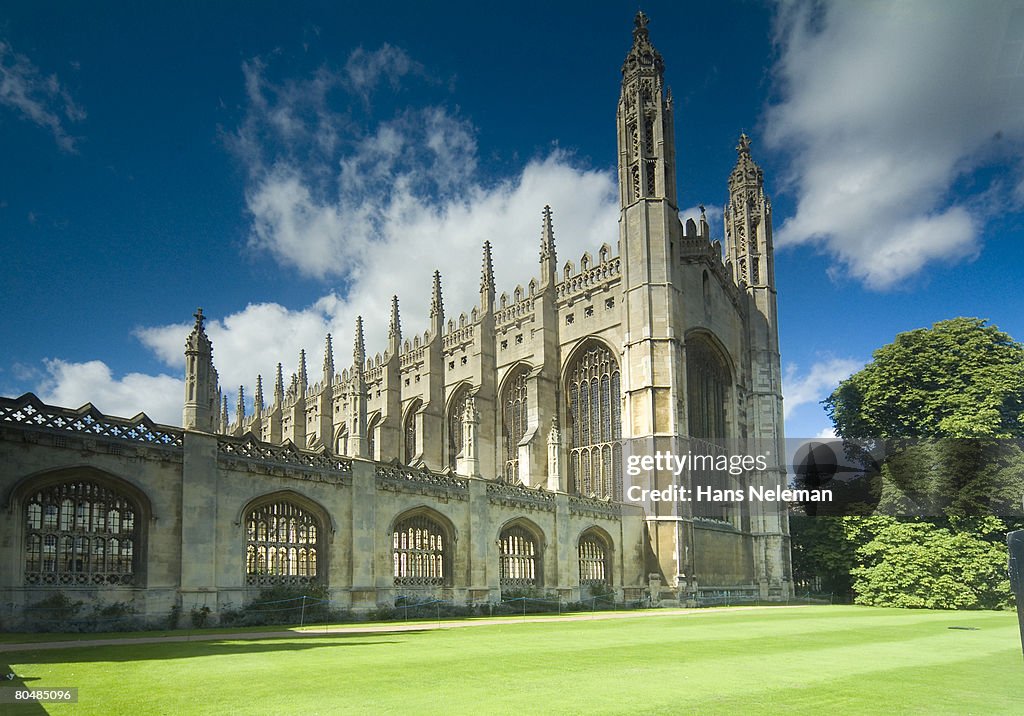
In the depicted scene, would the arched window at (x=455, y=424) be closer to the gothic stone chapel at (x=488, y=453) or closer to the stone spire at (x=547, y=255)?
the gothic stone chapel at (x=488, y=453)

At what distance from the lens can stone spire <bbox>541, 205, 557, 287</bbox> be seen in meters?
46.4

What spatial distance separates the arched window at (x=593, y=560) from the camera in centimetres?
3409

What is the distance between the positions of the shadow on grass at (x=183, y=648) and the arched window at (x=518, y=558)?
43.1ft

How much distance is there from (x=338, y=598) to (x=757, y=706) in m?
16.2

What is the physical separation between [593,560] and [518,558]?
5.92 metres

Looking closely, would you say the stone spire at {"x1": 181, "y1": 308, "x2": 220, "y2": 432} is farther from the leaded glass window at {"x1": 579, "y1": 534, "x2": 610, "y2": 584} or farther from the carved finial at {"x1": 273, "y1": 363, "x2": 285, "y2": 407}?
the carved finial at {"x1": 273, "y1": 363, "x2": 285, "y2": 407}

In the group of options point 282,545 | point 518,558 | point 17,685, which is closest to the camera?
point 17,685

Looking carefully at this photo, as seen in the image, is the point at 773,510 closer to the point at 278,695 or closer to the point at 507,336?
the point at 507,336

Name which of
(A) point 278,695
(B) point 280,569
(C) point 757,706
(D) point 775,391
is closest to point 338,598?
(B) point 280,569

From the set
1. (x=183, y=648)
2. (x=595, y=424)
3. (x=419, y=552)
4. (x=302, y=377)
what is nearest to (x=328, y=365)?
(x=302, y=377)

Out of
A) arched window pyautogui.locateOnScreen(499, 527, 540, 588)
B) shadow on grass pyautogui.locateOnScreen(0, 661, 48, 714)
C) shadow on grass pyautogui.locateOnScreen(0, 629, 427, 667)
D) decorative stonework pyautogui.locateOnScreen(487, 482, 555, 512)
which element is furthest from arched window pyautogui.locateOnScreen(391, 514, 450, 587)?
shadow on grass pyautogui.locateOnScreen(0, 661, 48, 714)

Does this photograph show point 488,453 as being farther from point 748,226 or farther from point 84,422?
point 84,422

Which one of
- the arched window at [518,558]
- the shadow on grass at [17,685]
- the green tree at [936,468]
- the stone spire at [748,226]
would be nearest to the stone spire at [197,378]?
the shadow on grass at [17,685]

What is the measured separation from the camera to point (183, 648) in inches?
525
